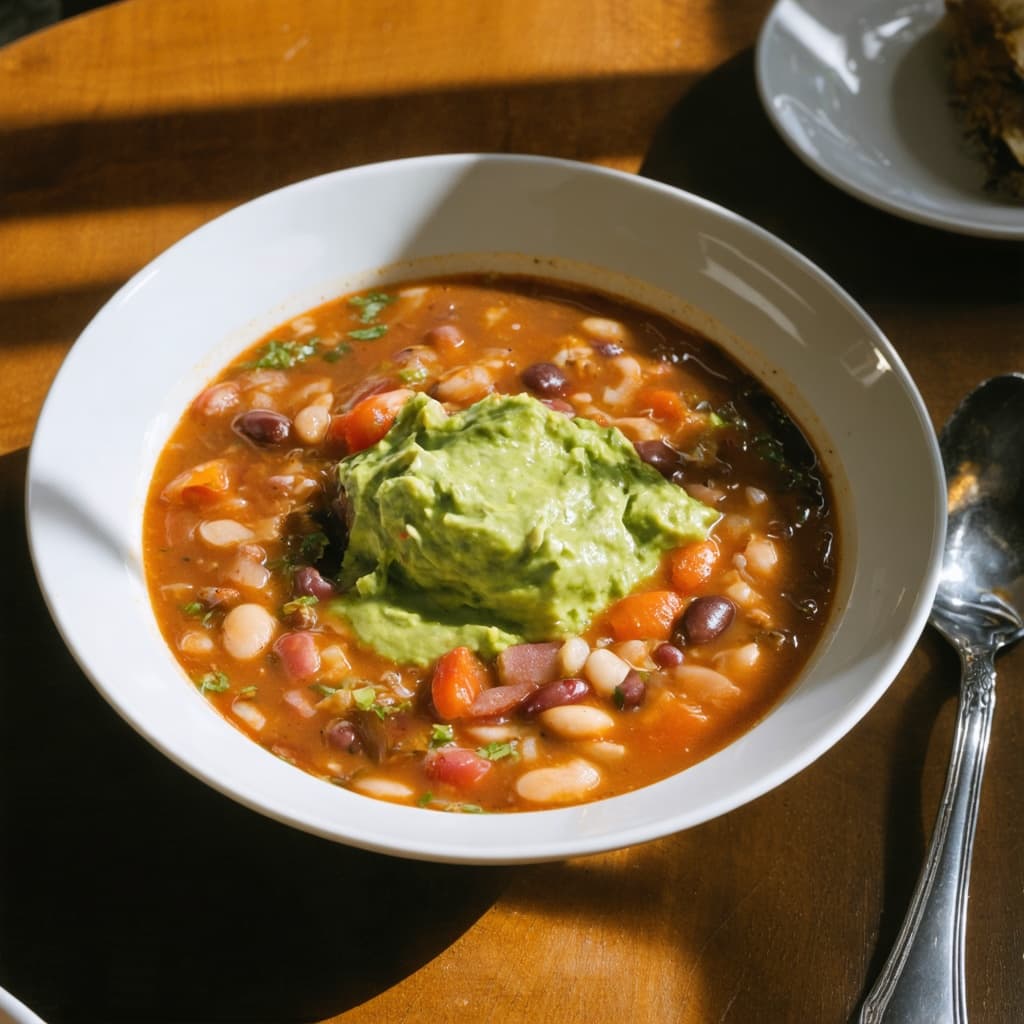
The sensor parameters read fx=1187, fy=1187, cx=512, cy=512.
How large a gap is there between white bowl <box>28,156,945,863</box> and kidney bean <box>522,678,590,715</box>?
1.01 feet

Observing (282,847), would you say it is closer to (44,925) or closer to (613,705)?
(44,925)

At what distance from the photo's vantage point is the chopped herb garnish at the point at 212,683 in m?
2.40

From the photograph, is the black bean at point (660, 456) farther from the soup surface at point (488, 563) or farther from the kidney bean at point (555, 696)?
the kidney bean at point (555, 696)

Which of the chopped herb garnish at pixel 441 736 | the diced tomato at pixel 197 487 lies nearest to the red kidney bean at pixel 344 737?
the chopped herb garnish at pixel 441 736

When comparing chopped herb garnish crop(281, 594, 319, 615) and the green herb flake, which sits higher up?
chopped herb garnish crop(281, 594, 319, 615)

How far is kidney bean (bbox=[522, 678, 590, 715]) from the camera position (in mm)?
2361

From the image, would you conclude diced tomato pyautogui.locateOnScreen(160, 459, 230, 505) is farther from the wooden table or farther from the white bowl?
the wooden table

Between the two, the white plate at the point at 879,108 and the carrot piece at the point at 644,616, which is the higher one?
the white plate at the point at 879,108

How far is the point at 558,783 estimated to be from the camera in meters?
2.22

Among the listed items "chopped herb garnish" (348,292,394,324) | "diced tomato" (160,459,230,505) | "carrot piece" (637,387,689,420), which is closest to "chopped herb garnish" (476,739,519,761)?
"diced tomato" (160,459,230,505)

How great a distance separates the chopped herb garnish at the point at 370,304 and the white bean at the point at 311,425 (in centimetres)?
37

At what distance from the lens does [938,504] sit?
92.7 inches

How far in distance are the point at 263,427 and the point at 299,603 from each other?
0.53 m

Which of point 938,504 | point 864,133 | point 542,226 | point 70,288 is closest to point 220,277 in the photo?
point 70,288
